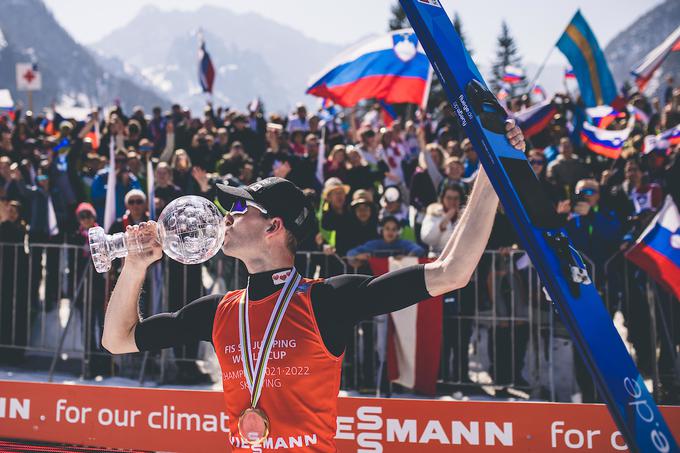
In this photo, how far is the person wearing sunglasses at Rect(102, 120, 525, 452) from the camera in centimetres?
286

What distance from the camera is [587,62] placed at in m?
12.3

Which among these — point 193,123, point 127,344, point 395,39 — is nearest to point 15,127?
point 193,123

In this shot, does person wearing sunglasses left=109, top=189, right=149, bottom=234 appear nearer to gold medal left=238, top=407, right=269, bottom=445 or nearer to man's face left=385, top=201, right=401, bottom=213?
man's face left=385, top=201, right=401, bottom=213

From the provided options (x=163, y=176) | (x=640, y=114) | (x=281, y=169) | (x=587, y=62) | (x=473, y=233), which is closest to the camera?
(x=473, y=233)

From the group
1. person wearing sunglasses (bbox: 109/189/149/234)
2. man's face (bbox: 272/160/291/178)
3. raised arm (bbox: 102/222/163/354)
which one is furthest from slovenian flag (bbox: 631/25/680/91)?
raised arm (bbox: 102/222/163/354)

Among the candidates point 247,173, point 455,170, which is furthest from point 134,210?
point 455,170

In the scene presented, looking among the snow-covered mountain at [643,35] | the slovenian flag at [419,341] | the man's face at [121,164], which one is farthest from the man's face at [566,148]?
the snow-covered mountain at [643,35]

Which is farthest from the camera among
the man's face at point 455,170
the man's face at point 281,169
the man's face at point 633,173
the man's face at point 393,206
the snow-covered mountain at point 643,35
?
the snow-covered mountain at point 643,35

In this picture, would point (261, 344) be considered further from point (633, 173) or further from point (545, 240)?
point (633, 173)

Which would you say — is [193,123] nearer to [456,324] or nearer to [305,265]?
[305,265]

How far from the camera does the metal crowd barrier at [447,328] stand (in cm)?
823

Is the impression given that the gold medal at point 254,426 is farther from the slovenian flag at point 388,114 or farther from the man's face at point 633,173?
the slovenian flag at point 388,114

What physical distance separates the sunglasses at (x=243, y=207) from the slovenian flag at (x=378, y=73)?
7.66m

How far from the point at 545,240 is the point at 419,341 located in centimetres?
571
